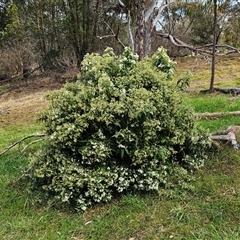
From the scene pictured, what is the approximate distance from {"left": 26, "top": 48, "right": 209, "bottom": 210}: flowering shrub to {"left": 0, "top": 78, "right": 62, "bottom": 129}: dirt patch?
426 centimetres

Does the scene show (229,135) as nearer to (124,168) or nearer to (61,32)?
(124,168)

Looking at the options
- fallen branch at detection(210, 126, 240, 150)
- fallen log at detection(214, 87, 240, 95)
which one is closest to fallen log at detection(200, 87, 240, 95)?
fallen log at detection(214, 87, 240, 95)

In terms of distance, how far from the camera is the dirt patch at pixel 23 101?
734 cm

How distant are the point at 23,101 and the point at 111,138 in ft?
23.3

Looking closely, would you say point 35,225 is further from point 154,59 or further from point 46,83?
point 46,83

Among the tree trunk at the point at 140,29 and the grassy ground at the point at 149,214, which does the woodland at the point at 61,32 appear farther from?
the grassy ground at the point at 149,214

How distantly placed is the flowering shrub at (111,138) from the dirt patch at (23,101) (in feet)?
14.0

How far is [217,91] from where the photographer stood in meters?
7.30

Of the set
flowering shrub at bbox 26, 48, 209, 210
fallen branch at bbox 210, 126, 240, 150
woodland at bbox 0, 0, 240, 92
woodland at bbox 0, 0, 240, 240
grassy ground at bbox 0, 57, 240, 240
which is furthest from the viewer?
woodland at bbox 0, 0, 240, 92

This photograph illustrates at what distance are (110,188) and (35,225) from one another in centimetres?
69

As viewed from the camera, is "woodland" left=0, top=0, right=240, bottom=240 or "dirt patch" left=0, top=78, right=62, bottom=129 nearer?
"woodland" left=0, top=0, right=240, bottom=240

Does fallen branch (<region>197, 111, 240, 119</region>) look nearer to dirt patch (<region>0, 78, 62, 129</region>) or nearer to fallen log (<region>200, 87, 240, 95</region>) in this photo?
fallen log (<region>200, 87, 240, 95</region>)

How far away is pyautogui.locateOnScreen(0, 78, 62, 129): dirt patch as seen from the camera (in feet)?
24.1

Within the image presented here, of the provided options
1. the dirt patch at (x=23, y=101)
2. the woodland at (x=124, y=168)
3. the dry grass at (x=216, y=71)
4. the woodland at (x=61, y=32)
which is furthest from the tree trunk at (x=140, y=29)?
the woodland at (x=61, y=32)
